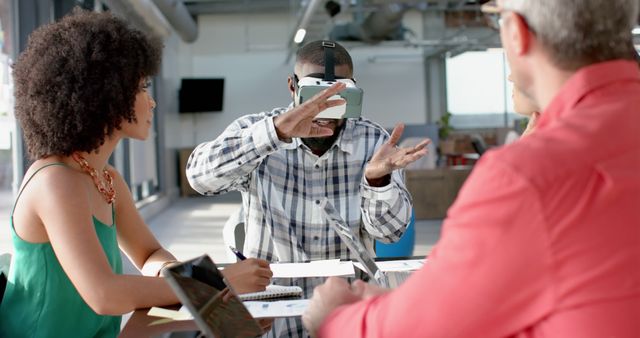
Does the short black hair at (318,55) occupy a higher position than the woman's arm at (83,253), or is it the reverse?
the short black hair at (318,55)

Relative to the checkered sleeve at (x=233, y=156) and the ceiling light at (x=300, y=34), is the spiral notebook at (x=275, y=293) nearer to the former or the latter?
the checkered sleeve at (x=233, y=156)

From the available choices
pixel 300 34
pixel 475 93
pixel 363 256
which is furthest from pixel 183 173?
pixel 363 256

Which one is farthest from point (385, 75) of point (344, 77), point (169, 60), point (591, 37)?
point (591, 37)

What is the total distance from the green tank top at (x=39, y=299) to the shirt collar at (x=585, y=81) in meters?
1.13

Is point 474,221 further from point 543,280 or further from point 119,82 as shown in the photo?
point 119,82

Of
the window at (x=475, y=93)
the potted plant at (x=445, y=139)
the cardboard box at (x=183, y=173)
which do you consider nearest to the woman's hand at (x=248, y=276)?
the potted plant at (x=445, y=139)

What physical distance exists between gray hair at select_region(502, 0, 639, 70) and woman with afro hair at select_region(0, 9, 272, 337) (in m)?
0.95

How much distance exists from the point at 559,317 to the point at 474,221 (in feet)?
0.52

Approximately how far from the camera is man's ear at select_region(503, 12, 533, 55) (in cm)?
93

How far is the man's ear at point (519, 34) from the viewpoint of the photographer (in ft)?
3.04

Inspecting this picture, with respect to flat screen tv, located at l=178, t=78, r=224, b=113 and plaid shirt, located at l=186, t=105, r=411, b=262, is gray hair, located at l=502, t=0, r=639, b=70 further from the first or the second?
flat screen tv, located at l=178, t=78, r=224, b=113

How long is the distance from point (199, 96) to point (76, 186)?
14.4 metres

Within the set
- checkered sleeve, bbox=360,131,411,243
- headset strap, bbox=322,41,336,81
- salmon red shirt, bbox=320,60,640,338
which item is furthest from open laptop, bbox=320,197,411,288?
salmon red shirt, bbox=320,60,640,338

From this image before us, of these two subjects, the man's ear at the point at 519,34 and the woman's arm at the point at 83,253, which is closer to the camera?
the man's ear at the point at 519,34
